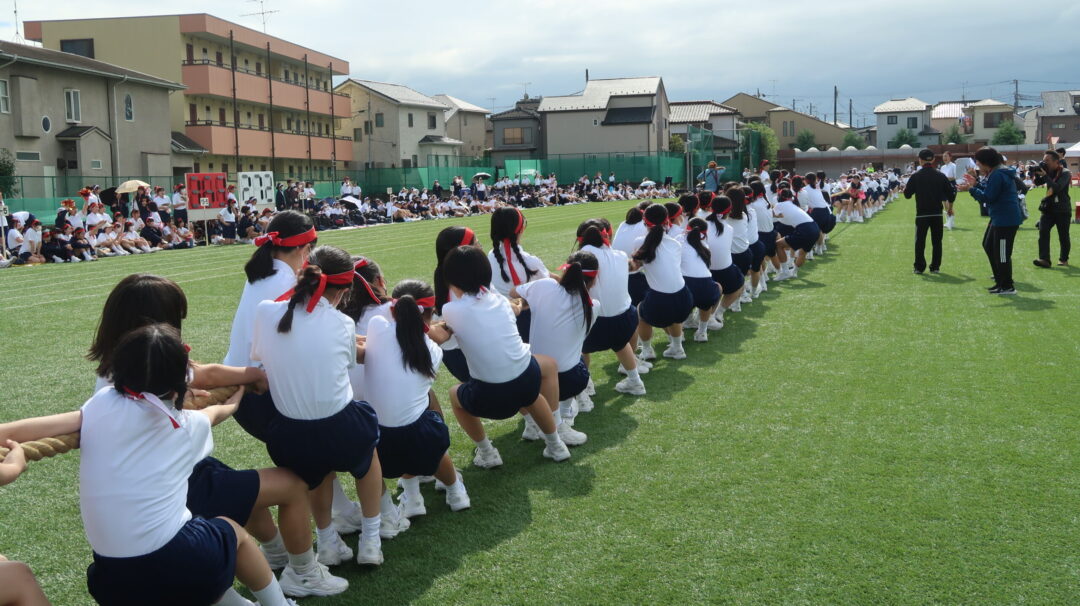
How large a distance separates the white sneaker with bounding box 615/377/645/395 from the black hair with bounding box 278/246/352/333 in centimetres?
367

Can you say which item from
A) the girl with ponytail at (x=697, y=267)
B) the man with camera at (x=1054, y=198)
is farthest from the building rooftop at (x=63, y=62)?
the man with camera at (x=1054, y=198)

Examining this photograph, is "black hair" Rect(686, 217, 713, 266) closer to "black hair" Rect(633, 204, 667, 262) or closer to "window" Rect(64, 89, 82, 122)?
"black hair" Rect(633, 204, 667, 262)

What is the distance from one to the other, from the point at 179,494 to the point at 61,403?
4.78m

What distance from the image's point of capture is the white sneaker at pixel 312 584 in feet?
12.6

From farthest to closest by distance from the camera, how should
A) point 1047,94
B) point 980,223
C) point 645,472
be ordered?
point 1047,94 < point 980,223 < point 645,472

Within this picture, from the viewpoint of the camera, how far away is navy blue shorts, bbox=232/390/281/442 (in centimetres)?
420

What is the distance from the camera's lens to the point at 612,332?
270 inches

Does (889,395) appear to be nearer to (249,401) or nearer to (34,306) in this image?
(249,401)

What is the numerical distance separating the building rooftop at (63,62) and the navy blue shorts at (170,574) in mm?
31762

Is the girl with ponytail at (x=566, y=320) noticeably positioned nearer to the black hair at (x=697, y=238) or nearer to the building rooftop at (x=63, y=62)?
the black hair at (x=697, y=238)

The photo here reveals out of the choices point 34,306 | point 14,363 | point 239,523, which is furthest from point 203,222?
point 239,523

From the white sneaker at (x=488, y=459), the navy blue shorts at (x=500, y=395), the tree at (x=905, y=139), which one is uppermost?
the tree at (x=905, y=139)

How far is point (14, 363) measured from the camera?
859cm

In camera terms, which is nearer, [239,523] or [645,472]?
[239,523]
